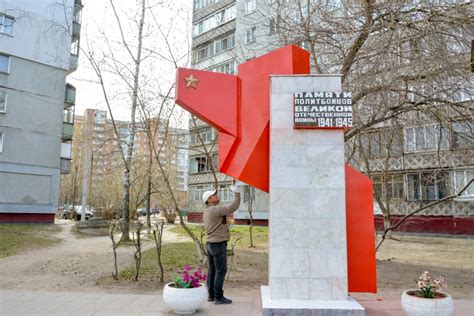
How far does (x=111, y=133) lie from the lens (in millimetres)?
17141

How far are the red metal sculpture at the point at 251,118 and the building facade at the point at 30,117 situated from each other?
18.5 m

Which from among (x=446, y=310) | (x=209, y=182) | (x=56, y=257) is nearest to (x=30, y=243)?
(x=56, y=257)

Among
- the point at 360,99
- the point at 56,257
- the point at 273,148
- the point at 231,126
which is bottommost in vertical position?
the point at 56,257

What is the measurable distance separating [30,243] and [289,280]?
530 inches

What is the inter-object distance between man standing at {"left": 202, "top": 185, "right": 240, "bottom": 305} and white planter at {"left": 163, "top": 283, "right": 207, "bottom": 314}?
0.64 m

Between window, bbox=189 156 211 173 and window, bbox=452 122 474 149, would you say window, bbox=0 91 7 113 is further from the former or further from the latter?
window, bbox=452 122 474 149

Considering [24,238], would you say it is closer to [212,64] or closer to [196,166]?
[196,166]

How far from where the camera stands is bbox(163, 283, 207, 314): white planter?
5926 mm

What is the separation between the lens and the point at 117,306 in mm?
6652

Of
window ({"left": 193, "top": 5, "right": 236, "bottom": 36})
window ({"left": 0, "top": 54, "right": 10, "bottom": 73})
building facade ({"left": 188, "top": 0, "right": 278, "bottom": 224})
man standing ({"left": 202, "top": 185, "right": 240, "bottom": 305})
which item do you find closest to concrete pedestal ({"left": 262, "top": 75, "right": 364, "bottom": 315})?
man standing ({"left": 202, "top": 185, "right": 240, "bottom": 305})

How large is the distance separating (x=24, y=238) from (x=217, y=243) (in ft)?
44.5

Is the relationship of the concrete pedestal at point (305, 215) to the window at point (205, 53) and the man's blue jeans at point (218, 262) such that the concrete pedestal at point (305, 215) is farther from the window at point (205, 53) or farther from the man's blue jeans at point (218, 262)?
the window at point (205, 53)

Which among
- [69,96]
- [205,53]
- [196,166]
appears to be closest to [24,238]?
[69,96]

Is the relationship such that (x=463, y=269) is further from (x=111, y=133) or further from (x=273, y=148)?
(x=111, y=133)
